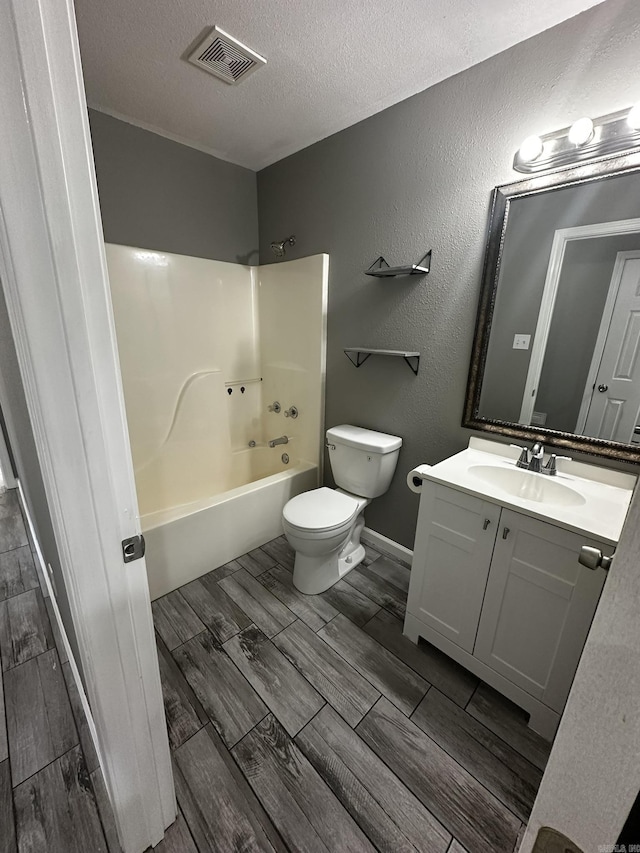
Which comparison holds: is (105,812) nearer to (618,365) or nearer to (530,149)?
(618,365)

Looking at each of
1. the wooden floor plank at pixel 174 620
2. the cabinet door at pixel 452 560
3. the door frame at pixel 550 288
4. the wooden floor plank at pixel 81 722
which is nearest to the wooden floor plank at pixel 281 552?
the wooden floor plank at pixel 174 620

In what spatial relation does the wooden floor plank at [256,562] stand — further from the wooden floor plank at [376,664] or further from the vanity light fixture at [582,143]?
the vanity light fixture at [582,143]

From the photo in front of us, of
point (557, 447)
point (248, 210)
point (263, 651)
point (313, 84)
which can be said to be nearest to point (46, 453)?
point (263, 651)

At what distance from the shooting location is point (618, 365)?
1318mm

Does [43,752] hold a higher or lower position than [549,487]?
lower

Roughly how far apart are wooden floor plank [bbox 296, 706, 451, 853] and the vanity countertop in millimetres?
961

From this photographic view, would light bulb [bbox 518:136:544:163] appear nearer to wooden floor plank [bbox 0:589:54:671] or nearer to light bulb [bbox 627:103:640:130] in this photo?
light bulb [bbox 627:103:640:130]

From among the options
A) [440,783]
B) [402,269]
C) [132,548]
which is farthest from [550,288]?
[440,783]

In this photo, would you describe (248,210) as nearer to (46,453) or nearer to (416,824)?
(46,453)

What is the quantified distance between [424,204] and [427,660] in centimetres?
212

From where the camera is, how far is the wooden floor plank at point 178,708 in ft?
4.04

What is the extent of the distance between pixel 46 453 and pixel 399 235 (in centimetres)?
183

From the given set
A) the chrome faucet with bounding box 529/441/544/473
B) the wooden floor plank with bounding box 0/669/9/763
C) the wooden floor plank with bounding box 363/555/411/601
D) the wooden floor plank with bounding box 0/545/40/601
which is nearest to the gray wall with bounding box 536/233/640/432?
the chrome faucet with bounding box 529/441/544/473

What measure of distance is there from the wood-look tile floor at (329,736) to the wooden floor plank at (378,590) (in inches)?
0.8
